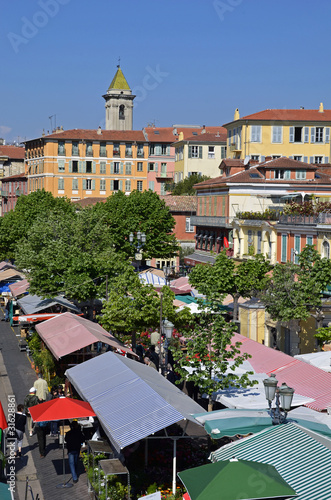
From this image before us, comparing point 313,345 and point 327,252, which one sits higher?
point 327,252

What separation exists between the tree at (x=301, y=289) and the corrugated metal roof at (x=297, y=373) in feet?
15.6

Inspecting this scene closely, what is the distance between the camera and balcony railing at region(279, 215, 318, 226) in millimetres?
34656

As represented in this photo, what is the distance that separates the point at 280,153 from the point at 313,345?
3896cm

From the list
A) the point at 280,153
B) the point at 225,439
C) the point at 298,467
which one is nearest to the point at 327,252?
the point at 225,439

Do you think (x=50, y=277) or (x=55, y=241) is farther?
(x=55, y=241)

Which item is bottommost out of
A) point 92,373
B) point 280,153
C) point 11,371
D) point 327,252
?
point 11,371

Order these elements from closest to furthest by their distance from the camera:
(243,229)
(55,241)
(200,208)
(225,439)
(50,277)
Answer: (225,439)
(50,277)
(55,241)
(243,229)
(200,208)

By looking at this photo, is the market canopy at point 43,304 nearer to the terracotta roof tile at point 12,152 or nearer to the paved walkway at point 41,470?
the paved walkway at point 41,470

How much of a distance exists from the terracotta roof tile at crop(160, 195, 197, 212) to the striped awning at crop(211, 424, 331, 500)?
207 ft

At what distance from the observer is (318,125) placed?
70062mm

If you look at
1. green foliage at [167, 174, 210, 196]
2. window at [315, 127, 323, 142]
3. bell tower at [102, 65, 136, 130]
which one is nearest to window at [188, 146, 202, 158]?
green foliage at [167, 174, 210, 196]

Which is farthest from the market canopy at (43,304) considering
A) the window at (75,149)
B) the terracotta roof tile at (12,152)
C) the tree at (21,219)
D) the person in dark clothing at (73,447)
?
the terracotta roof tile at (12,152)

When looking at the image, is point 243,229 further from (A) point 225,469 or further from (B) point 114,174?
(B) point 114,174

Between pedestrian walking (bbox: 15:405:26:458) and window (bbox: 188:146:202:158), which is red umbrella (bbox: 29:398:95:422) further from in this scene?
window (bbox: 188:146:202:158)
